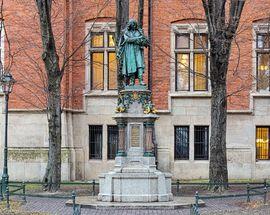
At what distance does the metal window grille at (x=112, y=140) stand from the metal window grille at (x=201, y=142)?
4.11m

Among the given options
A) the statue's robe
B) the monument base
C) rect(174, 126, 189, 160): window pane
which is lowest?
the monument base

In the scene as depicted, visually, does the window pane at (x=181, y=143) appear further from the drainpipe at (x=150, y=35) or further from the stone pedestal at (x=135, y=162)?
the stone pedestal at (x=135, y=162)

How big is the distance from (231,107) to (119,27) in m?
8.61

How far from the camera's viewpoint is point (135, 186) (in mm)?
18781

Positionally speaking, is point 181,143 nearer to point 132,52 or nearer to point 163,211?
point 132,52

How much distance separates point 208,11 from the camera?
23.0 metres

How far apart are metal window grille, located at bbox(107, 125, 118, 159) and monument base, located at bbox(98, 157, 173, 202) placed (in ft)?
40.3

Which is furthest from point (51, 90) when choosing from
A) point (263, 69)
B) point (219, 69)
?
point (263, 69)

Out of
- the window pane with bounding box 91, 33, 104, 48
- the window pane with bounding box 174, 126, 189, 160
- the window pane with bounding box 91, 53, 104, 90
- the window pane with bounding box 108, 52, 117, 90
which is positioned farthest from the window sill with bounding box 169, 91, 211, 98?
the window pane with bounding box 91, 33, 104, 48

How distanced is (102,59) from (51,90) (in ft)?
26.6

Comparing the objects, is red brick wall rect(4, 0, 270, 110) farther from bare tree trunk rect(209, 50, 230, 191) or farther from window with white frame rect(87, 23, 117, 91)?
bare tree trunk rect(209, 50, 230, 191)

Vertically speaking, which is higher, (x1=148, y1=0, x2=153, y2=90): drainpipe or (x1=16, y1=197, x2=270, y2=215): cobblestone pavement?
(x1=148, y1=0, x2=153, y2=90): drainpipe

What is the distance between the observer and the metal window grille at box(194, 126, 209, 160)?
102 ft

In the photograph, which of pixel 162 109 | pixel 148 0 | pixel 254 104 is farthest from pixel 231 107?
pixel 148 0
